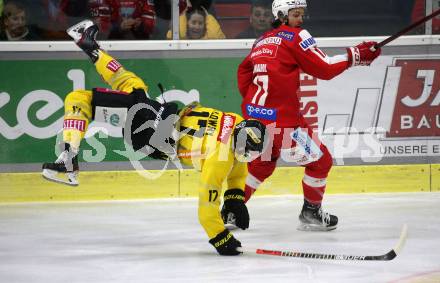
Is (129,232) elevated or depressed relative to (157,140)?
depressed

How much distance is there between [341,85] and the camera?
25.6 feet

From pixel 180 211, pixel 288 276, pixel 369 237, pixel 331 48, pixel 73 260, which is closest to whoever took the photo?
pixel 288 276

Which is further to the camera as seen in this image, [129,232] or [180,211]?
[180,211]

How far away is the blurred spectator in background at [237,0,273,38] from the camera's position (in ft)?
25.4

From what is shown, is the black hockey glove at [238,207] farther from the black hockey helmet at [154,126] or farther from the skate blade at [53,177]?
the skate blade at [53,177]

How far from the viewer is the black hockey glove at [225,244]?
5.43m

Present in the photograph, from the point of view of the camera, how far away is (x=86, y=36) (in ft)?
20.7

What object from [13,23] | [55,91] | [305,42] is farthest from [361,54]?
[13,23]

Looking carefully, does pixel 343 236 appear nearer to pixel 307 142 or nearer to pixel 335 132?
pixel 307 142

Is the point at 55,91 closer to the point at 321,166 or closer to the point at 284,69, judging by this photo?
the point at 284,69

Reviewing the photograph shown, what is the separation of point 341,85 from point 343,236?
6.26 ft

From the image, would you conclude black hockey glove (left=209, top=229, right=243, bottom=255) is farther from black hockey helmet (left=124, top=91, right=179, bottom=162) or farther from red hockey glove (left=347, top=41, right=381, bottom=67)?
red hockey glove (left=347, top=41, right=381, bottom=67)

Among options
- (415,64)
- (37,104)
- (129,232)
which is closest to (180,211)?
(129,232)

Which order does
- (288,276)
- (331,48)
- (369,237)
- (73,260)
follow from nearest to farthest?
(288,276) → (73,260) → (369,237) → (331,48)
